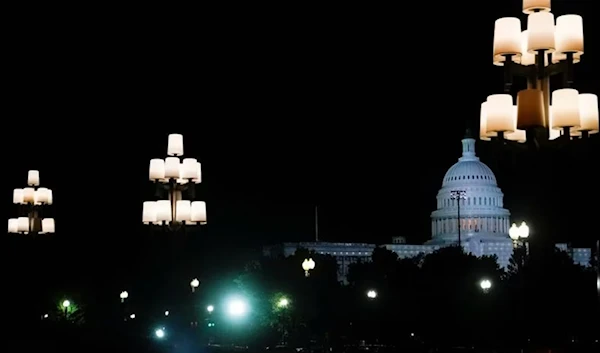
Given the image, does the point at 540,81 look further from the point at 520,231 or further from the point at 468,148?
the point at 468,148

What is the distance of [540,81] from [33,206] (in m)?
17.4

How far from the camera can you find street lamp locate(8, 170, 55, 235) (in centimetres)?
2608

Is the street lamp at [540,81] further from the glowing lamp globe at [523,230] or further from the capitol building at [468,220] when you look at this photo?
the capitol building at [468,220]

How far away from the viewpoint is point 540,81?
38.2 feet

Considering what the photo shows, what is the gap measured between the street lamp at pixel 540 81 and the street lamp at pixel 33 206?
16.6m

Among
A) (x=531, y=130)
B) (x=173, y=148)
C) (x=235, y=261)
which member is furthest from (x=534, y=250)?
(x=235, y=261)

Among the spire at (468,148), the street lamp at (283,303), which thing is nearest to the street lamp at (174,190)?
the street lamp at (283,303)

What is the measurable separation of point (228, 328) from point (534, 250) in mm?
26312

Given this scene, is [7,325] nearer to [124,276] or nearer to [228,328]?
[228,328]

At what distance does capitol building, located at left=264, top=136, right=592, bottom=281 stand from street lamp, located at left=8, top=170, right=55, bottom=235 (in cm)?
13171

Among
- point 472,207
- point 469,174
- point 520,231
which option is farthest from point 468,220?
point 520,231

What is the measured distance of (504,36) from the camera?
37.8 feet

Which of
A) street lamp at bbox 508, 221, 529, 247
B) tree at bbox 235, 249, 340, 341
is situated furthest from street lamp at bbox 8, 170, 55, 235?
street lamp at bbox 508, 221, 529, 247

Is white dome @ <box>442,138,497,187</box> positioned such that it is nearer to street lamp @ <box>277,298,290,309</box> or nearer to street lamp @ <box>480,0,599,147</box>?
street lamp @ <box>277,298,290,309</box>
